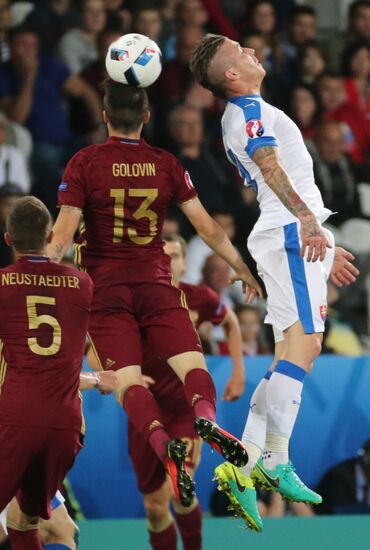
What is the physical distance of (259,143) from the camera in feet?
22.4

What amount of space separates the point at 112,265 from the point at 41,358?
0.97 m

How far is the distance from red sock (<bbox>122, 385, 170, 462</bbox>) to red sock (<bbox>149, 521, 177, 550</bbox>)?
1.64 m

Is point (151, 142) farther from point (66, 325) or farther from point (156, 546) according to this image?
point (66, 325)

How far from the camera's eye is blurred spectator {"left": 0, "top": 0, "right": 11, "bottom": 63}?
38.3 ft

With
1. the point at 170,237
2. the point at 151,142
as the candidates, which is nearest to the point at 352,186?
the point at 151,142

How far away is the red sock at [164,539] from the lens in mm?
8328

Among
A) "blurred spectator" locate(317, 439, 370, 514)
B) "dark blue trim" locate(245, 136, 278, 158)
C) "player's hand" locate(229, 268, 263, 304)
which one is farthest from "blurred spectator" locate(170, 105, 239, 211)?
"dark blue trim" locate(245, 136, 278, 158)

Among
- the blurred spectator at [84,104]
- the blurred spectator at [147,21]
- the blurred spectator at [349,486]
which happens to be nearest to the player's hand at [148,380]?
the blurred spectator at [349,486]

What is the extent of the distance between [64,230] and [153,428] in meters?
1.05

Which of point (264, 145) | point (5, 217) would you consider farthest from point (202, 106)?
point (264, 145)

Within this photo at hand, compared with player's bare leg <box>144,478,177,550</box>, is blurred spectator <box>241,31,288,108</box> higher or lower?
higher

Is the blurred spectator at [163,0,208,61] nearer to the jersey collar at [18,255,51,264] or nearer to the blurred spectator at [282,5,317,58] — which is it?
the blurred spectator at [282,5,317,58]

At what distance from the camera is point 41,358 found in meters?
6.27

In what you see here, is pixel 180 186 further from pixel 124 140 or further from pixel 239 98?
pixel 239 98
